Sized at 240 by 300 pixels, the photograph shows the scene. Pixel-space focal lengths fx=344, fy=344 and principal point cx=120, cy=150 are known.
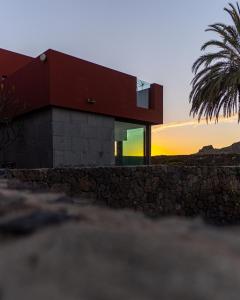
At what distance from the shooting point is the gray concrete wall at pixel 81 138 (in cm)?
1259

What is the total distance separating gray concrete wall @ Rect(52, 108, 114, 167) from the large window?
109 cm

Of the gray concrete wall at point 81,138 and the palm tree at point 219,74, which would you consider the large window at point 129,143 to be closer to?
the gray concrete wall at point 81,138

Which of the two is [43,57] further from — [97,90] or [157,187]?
[157,187]

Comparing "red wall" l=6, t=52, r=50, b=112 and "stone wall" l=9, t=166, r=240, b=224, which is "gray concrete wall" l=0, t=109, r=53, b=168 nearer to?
"red wall" l=6, t=52, r=50, b=112

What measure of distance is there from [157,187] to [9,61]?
1325cm

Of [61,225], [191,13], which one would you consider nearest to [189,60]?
[191,13]

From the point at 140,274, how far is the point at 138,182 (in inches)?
268

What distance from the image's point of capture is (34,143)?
44.8 ft

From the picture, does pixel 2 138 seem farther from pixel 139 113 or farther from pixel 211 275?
pixel 211 275

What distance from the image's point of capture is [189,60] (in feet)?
62.1

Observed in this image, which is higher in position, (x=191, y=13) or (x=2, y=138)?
(x=191, y=13)

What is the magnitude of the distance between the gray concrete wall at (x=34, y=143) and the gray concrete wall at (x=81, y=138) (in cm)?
29

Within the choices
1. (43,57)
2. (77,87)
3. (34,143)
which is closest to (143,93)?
(77,87)

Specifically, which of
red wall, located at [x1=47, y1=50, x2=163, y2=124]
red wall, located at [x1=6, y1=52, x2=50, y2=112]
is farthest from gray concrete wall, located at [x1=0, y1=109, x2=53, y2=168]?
red wall, located at [x1=47, y1=50, x2=163, y2=124]
